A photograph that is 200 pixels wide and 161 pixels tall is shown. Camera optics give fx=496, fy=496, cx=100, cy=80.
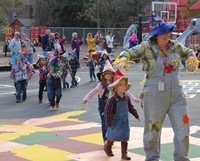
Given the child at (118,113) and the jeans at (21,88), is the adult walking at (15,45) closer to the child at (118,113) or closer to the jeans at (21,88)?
the jeans at (21,88)

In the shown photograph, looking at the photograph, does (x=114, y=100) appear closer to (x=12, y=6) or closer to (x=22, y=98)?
(x=22, y=98)

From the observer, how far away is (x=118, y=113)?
281 inches

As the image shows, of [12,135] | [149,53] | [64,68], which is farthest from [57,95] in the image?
[149,53]

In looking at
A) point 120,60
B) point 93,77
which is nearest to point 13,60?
point 93,77

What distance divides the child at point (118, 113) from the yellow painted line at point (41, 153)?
0.81 m

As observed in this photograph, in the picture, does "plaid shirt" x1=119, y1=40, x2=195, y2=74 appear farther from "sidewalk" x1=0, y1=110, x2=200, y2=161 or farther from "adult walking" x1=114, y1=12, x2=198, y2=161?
"sidewalk" x1=0, y1=110, x2=200, y2=161

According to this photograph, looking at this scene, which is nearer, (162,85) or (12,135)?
(162,85)

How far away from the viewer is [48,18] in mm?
51438

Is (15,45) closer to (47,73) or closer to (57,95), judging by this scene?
(47,73)

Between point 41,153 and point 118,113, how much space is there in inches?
54.9

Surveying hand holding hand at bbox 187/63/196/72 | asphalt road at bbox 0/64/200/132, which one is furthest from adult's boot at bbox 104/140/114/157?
asphalt road at bbox 0/64/200/132

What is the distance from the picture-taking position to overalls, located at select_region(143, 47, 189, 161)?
6059 mm

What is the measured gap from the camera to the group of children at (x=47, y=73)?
12.9 m

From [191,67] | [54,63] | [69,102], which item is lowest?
[69,102]
